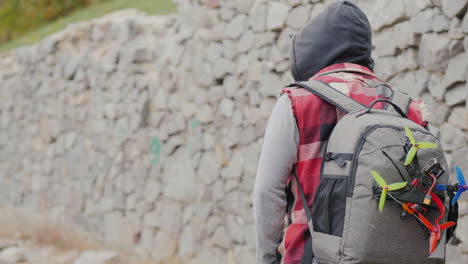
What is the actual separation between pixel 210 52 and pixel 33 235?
3.84 meters

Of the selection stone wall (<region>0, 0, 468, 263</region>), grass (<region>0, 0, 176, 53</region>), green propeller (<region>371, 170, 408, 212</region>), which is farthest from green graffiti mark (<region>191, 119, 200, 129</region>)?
green propeller (<region>371, 170, 408, 212</region>)

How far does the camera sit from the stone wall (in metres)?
3.20

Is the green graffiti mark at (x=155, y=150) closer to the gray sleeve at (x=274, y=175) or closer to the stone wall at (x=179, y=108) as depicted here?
the stone wall at (x=179, y=108)

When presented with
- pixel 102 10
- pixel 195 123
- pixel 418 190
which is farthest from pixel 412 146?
pixel 102 10

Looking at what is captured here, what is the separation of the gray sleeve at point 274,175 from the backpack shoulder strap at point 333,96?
0.28 ft

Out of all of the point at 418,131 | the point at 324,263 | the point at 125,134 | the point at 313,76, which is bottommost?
the point at 125,134

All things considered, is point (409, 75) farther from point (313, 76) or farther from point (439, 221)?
point (439, 221)

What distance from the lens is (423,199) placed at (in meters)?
1.55

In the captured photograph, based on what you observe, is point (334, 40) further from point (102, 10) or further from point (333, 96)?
point (102, 10)

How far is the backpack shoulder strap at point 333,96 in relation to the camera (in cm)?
172

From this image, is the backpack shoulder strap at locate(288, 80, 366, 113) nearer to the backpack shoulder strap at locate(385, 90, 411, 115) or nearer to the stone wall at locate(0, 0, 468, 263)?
the backpack shoulder strap at locate(385, 90, 411, 115)

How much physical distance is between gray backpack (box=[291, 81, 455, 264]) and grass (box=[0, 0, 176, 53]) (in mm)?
6353

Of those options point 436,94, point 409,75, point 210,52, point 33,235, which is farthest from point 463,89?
point 33,235

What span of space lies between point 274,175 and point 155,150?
4065mm
